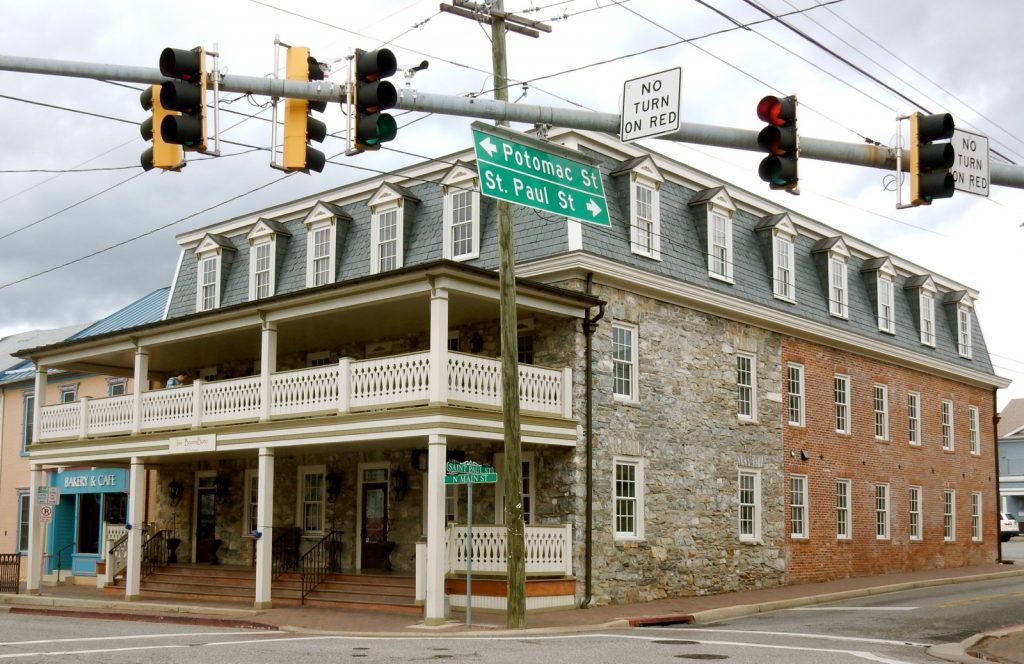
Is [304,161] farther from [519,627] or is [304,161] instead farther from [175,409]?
[175,409]

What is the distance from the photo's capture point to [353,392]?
2092 centimetres

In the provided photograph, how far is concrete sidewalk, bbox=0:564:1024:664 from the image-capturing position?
17172mm

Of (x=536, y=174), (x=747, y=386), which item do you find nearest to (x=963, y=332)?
(x=747, y=386)

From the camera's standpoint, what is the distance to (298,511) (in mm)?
26531

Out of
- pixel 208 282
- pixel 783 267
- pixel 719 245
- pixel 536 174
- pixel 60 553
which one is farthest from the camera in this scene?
pixel 60 553

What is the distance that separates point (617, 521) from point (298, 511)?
8318mm

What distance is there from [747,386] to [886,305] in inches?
331

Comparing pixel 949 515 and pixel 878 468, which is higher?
pixel 878 468

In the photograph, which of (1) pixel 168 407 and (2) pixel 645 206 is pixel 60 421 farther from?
(2) pixel 645 206

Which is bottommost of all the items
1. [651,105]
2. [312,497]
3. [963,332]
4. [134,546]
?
[134,546]

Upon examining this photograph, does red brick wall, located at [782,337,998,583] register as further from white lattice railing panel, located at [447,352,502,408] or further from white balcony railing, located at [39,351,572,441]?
white lattice railing panel, located at [447,352,502,408]

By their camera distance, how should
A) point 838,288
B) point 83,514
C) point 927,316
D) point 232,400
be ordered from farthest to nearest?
point 83,514, point 927,316, point 838,288, point 232,400

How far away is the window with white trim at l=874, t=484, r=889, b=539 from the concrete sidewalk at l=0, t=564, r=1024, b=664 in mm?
2920

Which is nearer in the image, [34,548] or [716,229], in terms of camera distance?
[716,229]
